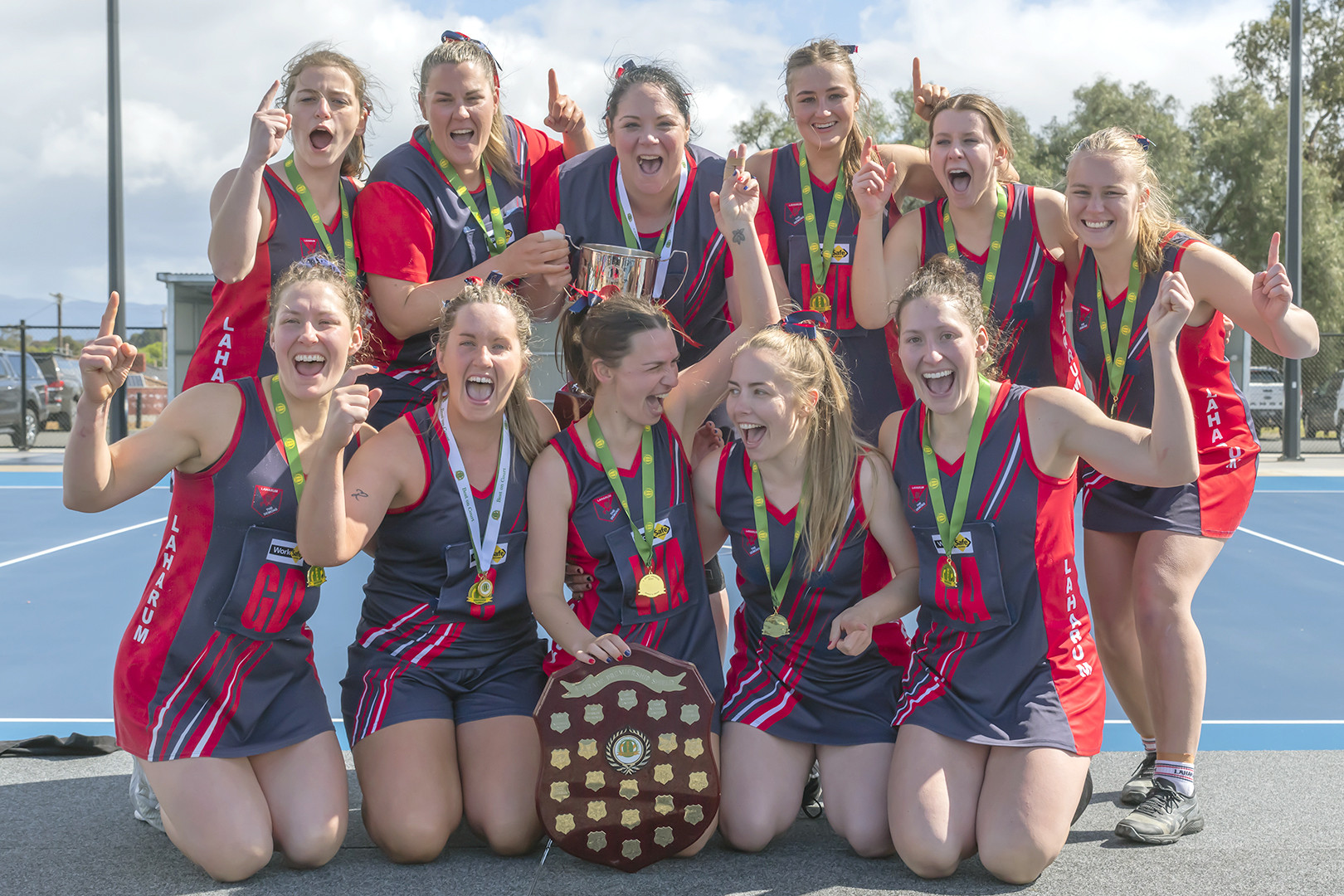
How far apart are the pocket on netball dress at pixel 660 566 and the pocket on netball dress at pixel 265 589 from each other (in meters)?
0.84

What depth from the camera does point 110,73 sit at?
13.4 meters

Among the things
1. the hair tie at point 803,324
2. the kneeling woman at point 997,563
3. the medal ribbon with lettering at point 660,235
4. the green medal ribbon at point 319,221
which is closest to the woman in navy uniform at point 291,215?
the green medal ribbon at point 319,221

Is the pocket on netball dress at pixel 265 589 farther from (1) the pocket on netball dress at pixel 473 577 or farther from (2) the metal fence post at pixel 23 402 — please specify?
(2) the metal fence post at pixel 23 402

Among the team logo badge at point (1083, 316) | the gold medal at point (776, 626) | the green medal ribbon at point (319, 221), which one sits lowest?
the gold medal at point (776, 626)

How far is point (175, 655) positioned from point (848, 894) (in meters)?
1.80

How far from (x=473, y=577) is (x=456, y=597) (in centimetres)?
7

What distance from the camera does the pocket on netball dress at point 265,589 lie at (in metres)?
2.79

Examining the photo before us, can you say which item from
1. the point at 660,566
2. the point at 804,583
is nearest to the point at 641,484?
the point at 660,566

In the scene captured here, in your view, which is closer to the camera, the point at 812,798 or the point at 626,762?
the point at 626,762

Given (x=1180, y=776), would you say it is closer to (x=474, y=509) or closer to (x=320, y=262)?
(x=474, y=509)

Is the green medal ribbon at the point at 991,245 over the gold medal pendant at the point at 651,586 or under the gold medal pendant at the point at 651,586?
over

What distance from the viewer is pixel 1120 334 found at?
3092 mm

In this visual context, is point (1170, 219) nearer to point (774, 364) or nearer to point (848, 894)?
point (774, 364)

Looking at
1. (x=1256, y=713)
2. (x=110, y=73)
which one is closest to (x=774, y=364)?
(x=1256, y=713)
